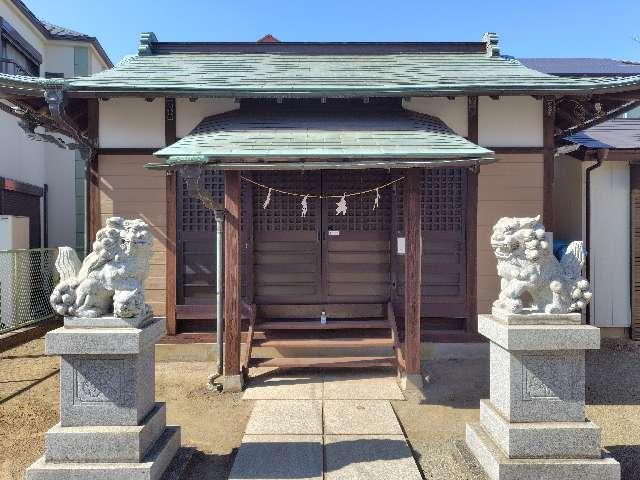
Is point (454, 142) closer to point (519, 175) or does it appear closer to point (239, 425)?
point (519, 175)

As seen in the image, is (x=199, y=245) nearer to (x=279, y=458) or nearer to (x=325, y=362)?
(x=325, y=362)

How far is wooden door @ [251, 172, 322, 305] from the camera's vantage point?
24.6 feet

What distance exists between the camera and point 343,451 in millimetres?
4266

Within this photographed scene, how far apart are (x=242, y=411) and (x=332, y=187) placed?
396 centimetres

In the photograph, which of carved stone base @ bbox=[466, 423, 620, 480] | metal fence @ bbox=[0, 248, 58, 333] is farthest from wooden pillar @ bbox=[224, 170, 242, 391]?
metal fence @ bbox=[0, 248, 58, 333]

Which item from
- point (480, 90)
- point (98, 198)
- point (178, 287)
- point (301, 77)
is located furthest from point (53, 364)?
point (480, 90)

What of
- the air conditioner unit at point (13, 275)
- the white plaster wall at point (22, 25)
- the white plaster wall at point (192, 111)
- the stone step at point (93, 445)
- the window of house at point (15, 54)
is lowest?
the stone step at point (93, 445)

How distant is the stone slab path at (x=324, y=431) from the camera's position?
391 cm

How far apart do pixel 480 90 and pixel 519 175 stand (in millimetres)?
1711

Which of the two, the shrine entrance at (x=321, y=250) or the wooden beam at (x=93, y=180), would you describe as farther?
the shrine entrance at (x=321, y=250)

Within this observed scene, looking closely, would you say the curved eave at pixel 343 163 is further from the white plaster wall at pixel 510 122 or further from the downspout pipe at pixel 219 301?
the white plaster wall at pixel 510 122

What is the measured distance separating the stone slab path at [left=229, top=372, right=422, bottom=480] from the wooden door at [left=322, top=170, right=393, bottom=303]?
154 centimetres

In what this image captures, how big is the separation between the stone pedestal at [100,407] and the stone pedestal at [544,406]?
10.3 feet

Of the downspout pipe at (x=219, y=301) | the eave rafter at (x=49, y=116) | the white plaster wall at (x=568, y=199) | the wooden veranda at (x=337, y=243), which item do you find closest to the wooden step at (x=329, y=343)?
the wooden veranda at (x=337, y=243)
